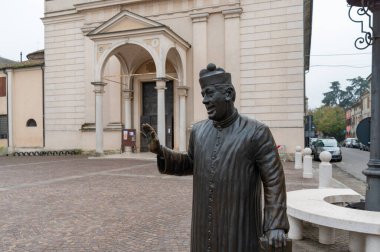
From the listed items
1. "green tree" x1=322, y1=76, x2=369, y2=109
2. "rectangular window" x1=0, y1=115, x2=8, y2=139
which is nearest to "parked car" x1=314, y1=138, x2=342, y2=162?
"rectangular window" x1=0, y1=115, x2=8, y2=139

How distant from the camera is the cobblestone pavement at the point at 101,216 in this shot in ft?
15.6

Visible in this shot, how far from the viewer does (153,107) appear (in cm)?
2242

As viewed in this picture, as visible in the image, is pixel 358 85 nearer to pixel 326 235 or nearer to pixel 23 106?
pixel 23 106

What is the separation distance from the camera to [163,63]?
17422 mm

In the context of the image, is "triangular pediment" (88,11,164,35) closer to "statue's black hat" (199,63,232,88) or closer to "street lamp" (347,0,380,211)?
"street lamp" (347,0,380,211)

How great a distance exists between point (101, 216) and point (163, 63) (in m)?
12.2

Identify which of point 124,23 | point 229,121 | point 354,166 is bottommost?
point 354,166

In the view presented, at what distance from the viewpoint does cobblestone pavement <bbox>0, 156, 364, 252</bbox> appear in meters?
4.77

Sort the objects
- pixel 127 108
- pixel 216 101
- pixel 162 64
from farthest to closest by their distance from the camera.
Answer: pixel 127 108 → pixel 162 64 → pixel 216 101

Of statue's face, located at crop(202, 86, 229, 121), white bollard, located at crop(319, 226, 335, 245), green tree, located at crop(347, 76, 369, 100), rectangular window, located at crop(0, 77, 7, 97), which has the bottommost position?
white bollard, located at crop(319, 226, 335, 245)

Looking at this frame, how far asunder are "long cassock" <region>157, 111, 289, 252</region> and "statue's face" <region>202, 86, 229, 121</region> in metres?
0.09

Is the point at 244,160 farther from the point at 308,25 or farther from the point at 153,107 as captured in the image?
the point at 308,25

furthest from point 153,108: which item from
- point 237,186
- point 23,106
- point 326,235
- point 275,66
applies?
point 237,186

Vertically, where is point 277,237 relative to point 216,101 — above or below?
below
